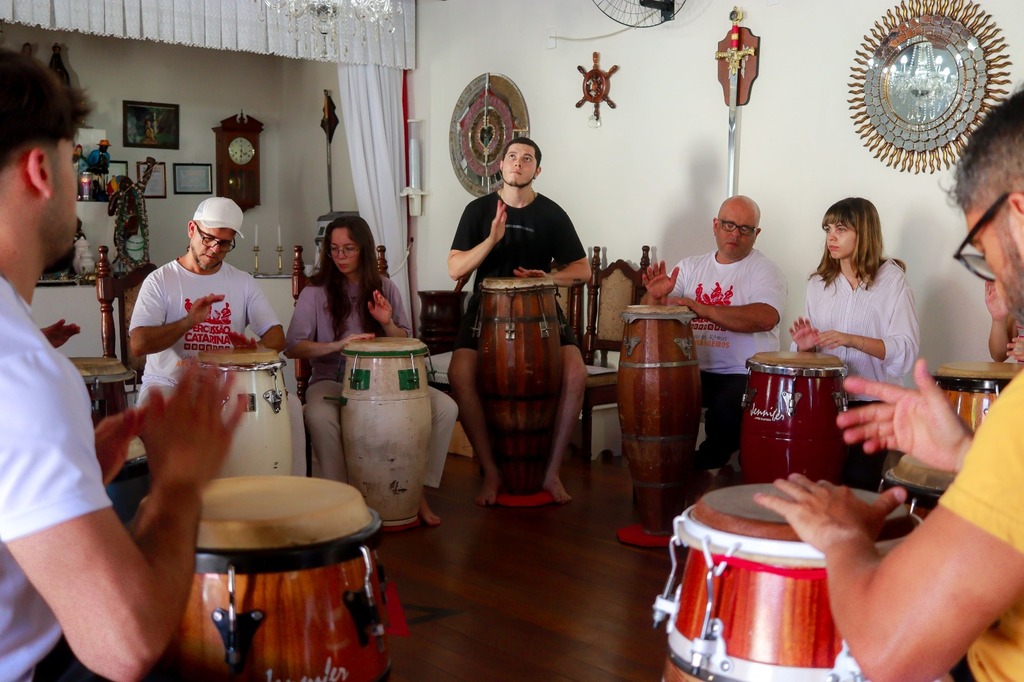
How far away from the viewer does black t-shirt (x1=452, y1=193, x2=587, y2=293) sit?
4.29 meters

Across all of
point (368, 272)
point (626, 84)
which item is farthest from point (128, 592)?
point (626, 84)

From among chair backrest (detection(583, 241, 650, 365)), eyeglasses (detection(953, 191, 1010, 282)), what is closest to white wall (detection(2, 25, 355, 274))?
chair backrest (detection(583, 241, 650, 365))

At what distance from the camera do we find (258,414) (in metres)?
3.50

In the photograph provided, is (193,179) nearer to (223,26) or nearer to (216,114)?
(216,114)

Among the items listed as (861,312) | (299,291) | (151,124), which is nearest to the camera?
(861,312)

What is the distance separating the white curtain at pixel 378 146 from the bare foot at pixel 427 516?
3.14 m

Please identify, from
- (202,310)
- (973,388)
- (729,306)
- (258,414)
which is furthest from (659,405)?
(202,310)

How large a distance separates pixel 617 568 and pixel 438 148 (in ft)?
13.7

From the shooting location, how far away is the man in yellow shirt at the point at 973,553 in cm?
101

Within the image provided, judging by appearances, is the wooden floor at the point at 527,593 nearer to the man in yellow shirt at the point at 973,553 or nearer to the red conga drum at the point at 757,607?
the red conga drum at the point at 757,607

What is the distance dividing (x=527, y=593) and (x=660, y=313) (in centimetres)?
111

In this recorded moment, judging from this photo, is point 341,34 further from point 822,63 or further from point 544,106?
point 822,63

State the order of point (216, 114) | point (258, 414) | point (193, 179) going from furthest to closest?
point (216, 114)
point (193, 179)
point (258, 414)

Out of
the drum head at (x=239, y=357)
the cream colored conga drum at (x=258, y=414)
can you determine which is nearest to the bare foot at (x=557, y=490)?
the cream colored conga drum at (x=258, y=414)
